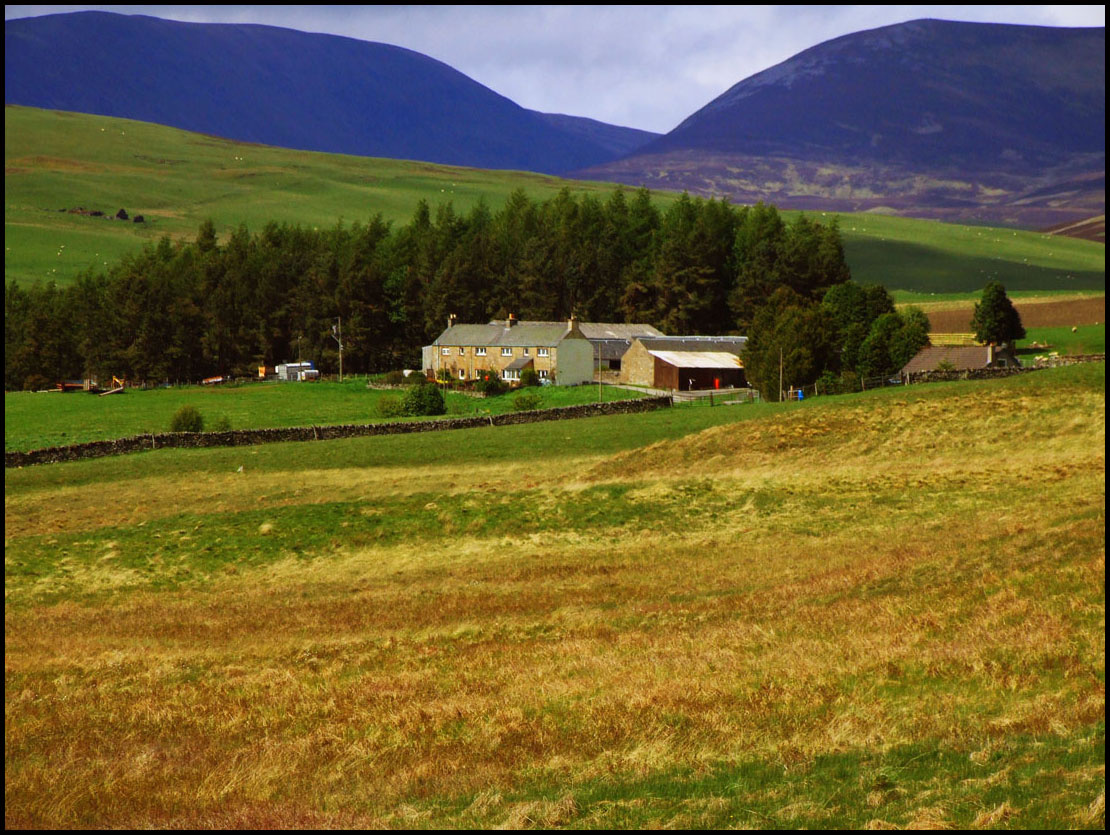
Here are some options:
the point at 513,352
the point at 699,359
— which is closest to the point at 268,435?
the point at 699,359

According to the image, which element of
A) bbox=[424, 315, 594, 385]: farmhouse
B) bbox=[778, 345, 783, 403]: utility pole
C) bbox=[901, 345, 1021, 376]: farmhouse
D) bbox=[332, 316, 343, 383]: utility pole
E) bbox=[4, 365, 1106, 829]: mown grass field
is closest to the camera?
bbox=[4, 365, 1106, 829]: mown grass field

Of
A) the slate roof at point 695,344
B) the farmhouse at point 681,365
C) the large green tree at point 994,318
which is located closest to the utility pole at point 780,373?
the farmhouse at point 681,365

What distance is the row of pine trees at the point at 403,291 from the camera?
13462 cm

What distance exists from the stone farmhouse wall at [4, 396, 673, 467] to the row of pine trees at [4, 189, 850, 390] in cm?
6236

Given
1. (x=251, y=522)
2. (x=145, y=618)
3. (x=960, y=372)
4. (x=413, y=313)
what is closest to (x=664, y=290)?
(x=413, y=313)

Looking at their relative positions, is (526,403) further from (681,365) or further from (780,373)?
(780,373)

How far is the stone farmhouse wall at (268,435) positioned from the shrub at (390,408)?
15.4 m

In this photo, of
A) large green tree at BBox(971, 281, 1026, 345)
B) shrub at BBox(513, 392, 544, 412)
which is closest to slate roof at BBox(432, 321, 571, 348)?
shrub at BBox(513, 392, 544, 412)

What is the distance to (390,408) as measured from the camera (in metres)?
88.1

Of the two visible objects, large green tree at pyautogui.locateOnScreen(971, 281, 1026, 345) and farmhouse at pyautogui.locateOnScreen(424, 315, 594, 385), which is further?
farmhouse at pyautogui.locateOnScreen(424, 315, 594, 385)

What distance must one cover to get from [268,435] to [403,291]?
74276 mm

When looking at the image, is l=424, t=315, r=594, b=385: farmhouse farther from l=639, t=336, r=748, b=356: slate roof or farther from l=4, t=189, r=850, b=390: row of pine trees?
l=4, t=189, r=850, b=390: row of pine trees

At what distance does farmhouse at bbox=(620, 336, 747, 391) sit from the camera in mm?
104062

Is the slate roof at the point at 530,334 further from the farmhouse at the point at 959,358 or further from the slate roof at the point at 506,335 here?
the farmhouse at the point at 959,358
